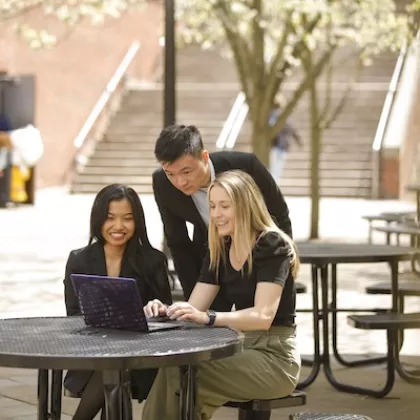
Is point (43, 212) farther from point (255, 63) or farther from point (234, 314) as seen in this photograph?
point (234, 314)

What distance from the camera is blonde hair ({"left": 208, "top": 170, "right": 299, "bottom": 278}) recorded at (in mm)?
5016

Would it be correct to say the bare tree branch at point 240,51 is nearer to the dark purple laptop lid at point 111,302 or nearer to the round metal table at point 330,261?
the round metal table at point 330,261

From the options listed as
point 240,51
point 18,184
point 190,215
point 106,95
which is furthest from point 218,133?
point 190,215

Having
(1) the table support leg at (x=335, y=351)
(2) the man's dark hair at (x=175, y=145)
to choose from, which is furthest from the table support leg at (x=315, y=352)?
(2) the man's dark hair at (x=175, y=145)

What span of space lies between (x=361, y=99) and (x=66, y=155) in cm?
677

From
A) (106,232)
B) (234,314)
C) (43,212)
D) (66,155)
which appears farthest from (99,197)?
(66,155)

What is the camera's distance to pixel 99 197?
5484mm

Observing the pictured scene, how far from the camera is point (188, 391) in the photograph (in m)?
4.63

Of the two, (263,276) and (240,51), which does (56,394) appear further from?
(240,51)

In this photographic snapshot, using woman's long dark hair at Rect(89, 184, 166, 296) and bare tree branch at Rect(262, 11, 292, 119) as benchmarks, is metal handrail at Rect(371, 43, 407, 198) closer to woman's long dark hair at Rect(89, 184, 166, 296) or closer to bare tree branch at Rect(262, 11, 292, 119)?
bare tree branch at Rect(262, 11, 292, 119)

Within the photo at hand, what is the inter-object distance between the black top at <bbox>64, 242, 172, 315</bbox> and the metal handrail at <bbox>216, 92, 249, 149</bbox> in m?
22.3

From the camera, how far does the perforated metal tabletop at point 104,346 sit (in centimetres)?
412

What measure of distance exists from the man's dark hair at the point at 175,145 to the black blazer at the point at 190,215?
0.48m

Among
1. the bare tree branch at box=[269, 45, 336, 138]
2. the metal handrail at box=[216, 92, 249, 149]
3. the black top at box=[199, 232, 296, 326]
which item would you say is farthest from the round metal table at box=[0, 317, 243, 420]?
the metal handrail at box=[216, 92, 249, 149]
